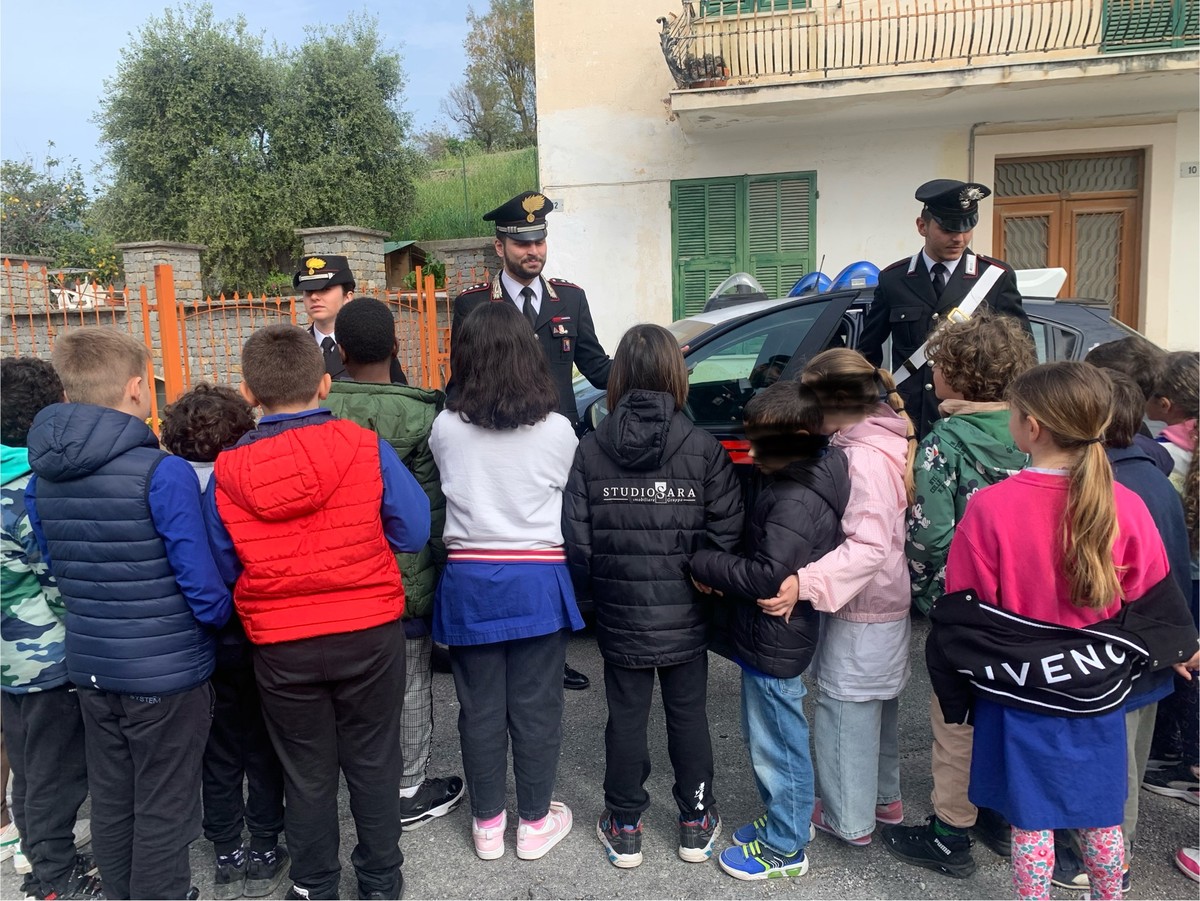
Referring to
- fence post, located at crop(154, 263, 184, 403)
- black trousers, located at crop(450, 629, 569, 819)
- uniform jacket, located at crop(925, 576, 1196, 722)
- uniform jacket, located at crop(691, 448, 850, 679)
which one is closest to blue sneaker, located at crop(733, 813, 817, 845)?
uniform jacket, located at crop(691, 448, 850, 679)

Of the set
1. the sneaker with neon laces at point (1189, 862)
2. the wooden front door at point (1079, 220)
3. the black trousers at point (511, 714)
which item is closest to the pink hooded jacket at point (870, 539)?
the black trousers at point (511, 714)

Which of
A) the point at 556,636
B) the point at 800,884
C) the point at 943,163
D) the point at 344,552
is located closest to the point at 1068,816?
the point at 800,884

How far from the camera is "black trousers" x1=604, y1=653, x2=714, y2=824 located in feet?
8.68

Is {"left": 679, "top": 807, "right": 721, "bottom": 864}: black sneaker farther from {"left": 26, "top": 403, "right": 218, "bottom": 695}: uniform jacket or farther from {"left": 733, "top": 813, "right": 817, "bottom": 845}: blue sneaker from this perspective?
{"left": 26, "top": 403, "right": 218, "bottom": 695}: uniform jacket

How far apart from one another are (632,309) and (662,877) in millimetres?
9411

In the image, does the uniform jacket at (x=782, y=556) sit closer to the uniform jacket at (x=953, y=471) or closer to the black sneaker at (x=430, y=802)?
the uniform jacket at (x=953, y=471)

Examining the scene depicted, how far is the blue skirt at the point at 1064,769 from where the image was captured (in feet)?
6.92

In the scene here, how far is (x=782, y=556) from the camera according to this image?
2.43 metres

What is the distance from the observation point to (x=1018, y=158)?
→ 10367 millimetres

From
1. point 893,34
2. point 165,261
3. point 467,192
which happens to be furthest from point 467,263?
point 467,192

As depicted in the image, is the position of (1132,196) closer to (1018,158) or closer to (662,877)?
(1018,158)

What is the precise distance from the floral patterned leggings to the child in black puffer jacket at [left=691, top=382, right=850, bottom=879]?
58 centimetres

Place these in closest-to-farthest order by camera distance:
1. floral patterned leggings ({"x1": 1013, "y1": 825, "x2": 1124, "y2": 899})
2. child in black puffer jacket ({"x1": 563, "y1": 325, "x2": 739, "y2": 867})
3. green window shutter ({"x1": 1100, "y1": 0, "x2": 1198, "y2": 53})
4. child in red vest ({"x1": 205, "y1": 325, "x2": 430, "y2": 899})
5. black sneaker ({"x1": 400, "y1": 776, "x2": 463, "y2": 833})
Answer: floral patterned leggings ({"x1": 1013, "y1": 825, "x2": 1124, "y2": 899})
child in red vest ({"x1": 205, "y1": 325, "x2": 430, "y2": 899})
child in black puffer jacket ({"x1": 563, "y1": 325, "x2": 739, "y2": 867})
black sneaker ({"x1": 400, "y1": 776, "x2": 463, "y2": 833})
green window shutter ({"x1": 1100, "y1": 0, "x2": 1198, "y2": 53})

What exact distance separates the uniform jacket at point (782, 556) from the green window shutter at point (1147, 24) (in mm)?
9552
